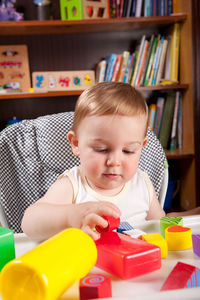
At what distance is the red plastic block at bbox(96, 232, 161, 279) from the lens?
508 mm

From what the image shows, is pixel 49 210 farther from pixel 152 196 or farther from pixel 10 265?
pixel 152 196

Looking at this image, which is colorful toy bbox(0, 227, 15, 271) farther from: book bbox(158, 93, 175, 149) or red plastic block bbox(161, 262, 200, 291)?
book bbox(158, 93, 175, 149)

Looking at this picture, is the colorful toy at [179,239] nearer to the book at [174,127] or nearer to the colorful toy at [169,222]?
the colorful toy at [169,222]

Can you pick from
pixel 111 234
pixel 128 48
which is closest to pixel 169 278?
pixel 111 234

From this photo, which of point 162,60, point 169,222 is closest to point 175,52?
point 162,60

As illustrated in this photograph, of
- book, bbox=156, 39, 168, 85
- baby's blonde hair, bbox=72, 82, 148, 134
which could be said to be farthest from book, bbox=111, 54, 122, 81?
baby's blonde hair, bbox=72, 82, 148, 134

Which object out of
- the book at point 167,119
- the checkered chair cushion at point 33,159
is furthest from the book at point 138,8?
the checkered chair cushion at point 33,159

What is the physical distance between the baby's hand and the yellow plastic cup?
108 mm

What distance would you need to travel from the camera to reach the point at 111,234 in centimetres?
61

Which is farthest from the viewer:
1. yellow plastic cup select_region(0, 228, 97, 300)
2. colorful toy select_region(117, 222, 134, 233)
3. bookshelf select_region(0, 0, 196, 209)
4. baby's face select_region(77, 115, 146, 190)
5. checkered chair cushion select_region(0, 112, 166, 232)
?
bookshelf select_region(0, 0, 196, 209)

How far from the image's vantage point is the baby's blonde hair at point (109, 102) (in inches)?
33.5

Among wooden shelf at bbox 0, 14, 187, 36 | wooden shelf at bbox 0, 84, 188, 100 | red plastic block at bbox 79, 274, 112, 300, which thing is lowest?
red plastic block at bbox 79, 274, 112, 300

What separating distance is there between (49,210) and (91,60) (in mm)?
2166

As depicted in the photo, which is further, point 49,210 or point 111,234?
point 49,210
